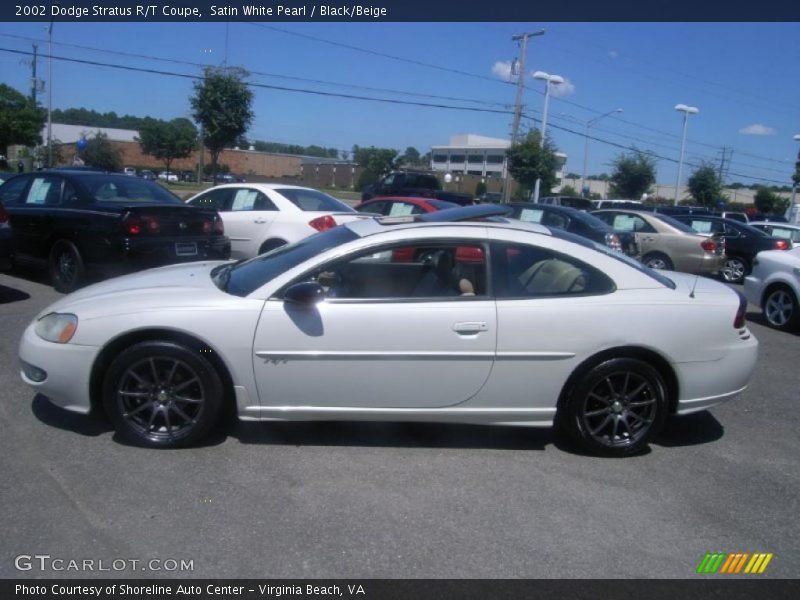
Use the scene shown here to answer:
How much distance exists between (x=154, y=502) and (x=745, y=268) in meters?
14.4

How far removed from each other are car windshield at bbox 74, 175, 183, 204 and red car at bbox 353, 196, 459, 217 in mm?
4609

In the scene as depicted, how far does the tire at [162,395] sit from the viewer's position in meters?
4.14

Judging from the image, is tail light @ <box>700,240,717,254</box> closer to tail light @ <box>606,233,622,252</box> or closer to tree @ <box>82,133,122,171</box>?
tail light @ <box>606,233,622,252</box>

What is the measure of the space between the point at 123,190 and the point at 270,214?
2234 millimetres

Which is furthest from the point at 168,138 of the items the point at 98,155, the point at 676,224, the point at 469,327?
the point at 469,327

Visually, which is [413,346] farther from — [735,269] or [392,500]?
[735,269]

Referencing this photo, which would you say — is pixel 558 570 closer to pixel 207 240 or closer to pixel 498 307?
pixel 498 307

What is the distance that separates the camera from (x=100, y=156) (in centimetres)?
4006

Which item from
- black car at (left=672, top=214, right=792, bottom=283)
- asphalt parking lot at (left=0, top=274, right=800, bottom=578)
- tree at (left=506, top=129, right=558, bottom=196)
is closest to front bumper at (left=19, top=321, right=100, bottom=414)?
asphalt parking lot at (left=0, top=274, right=800, bottom=578)

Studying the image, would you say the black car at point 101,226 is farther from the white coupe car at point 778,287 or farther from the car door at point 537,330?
the white coupe car at point 778,287

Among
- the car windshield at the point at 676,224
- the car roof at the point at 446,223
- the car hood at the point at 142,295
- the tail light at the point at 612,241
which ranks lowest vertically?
the car hood at the point at 142,295

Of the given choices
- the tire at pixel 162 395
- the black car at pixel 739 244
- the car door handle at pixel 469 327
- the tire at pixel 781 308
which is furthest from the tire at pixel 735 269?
the tire at pixel 162 395

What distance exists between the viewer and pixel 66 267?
8781 millimetres

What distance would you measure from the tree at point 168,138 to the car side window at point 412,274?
2138 inches
